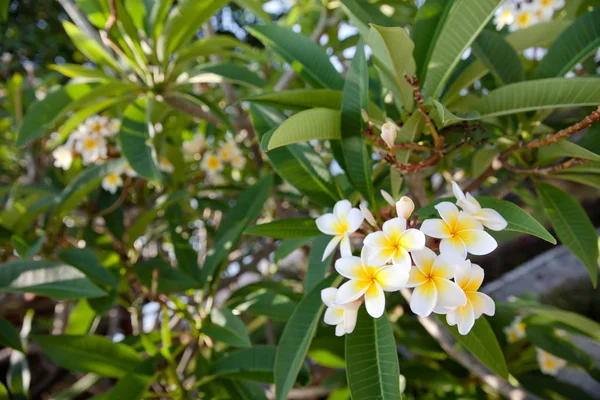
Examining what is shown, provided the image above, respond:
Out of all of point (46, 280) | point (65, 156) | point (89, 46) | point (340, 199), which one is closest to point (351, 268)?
point (340, 199)

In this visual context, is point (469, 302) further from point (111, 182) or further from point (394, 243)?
point (111, 182)

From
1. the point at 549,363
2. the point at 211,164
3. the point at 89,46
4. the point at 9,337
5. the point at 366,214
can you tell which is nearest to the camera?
the point at 366,214

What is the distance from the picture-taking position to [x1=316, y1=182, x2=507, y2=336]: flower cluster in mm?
538

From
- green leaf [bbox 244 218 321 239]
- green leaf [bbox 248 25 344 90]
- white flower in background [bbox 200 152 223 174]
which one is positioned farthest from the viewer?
white flower in background [bbox 200 152 223 174]

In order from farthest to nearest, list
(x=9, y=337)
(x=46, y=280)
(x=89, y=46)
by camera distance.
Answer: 1. (x=89, y=46)
2. (x=9, y=337)
3. (x=46, y=280)

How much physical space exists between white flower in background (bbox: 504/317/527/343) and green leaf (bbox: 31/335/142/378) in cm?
106

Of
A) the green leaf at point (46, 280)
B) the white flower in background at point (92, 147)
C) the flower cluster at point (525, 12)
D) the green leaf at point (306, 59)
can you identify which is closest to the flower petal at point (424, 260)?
the green leaf at point (306, 59)

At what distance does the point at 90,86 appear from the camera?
45.2 inches

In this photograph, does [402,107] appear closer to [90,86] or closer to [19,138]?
[90,86]

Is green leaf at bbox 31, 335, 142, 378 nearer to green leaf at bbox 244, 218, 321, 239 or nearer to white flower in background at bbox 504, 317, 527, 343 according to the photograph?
green leaf at bbox 244, 218, 321, 239

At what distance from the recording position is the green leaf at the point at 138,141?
3.23 feet

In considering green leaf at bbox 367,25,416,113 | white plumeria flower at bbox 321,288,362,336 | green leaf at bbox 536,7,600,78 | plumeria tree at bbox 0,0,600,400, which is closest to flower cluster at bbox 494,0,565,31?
plumeria tree at bbox 0,0,600,400

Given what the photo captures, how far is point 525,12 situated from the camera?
4.25 ft

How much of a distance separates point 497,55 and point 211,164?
103 centimetres
